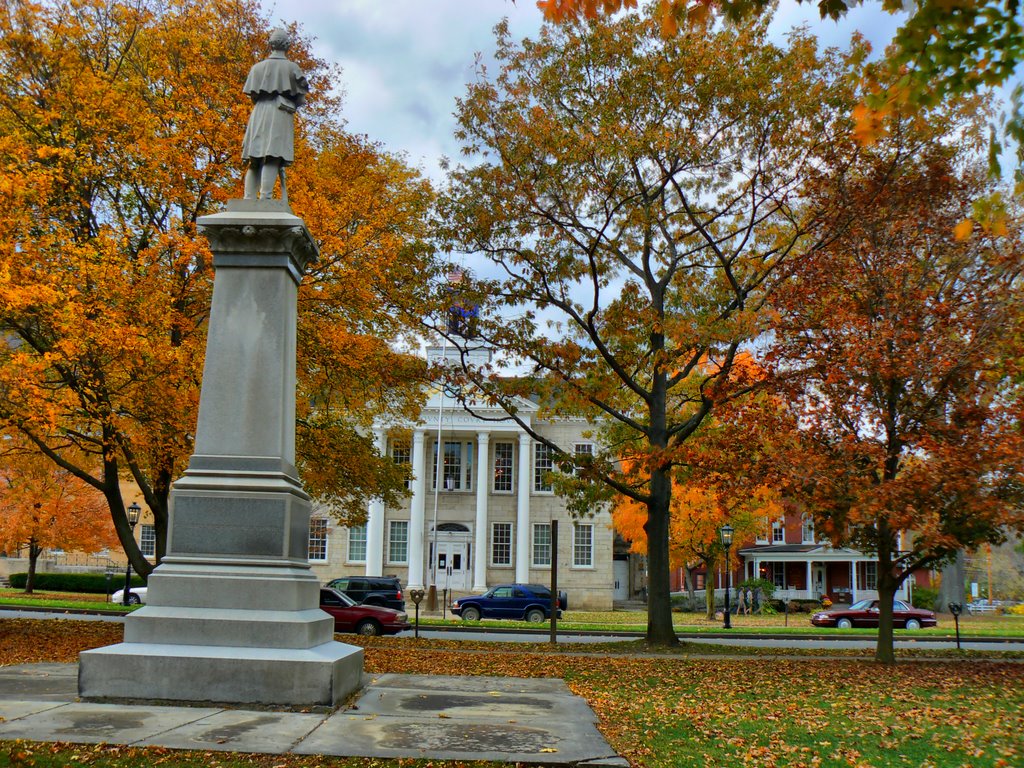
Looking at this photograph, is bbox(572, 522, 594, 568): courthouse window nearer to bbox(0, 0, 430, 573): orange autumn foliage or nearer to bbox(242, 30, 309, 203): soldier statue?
bbox(0, 0, 430, 573): orange autumn foliage

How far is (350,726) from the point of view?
24.1 feet

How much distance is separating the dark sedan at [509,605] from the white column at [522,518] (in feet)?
43.9

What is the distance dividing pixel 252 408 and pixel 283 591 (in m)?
2.06

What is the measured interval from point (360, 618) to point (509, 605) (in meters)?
11.6

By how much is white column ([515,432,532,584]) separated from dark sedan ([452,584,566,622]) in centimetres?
1339

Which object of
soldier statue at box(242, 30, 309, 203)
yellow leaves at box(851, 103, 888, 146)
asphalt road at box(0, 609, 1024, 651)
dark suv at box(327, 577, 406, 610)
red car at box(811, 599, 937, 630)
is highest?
soldier statue at box(242, 30, 309, 203)

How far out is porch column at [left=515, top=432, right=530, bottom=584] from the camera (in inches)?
1957

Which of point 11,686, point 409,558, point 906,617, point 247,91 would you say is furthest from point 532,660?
point 409,558

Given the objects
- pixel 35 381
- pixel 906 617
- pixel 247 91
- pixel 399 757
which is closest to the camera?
pixel 399 757

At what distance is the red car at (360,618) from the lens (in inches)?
981

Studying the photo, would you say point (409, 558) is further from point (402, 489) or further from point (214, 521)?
point (214, 521)

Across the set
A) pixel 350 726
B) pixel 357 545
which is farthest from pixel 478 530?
pixel 350 726

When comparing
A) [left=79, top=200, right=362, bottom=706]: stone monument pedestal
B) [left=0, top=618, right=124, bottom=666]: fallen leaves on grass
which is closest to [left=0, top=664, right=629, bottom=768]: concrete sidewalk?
[left=79, top=200, right=362, bottom=706]: stone monument pedestal

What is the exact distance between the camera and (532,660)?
53.8 ft
